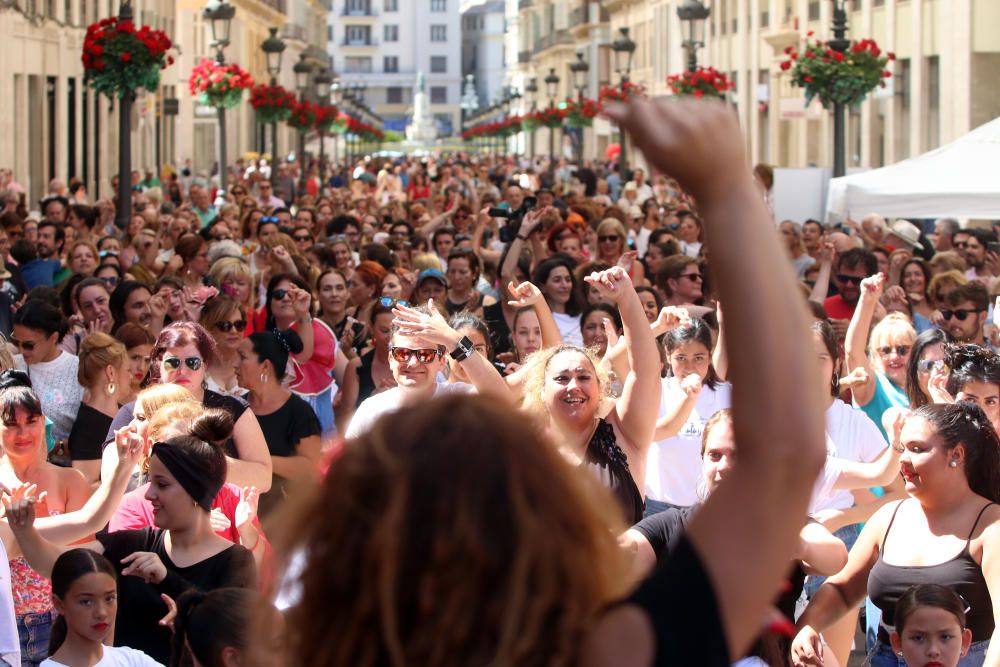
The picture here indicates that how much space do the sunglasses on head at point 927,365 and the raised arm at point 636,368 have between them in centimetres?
189

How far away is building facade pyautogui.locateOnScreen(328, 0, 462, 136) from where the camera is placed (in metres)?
175

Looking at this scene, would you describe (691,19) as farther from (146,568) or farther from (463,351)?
(146,568)

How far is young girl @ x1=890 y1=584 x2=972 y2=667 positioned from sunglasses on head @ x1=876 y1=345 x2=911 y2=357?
381 cm

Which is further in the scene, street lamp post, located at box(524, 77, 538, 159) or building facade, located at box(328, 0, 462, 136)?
building facade, located at box(328, 0, 462, 136)

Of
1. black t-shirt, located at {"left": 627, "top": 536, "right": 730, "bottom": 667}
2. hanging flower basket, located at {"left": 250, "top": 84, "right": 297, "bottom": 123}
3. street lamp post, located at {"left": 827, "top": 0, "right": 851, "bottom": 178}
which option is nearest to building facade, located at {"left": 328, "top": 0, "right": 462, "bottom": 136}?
hanging flower basket, located at {"left": 250, "top": 84, "right": 297, "bottom": 123}

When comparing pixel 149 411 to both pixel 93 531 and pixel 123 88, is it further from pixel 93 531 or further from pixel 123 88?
pixel 123 88

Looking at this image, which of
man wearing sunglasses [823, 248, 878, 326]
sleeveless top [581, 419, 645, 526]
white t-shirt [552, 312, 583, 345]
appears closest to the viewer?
sleeveless top [581, 419, 645, 526]

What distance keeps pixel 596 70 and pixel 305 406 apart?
7076 centimetres

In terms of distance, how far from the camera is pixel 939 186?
488 inches

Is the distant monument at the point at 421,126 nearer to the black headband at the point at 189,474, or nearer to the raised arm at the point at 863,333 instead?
the raised arm at the point at 863,333

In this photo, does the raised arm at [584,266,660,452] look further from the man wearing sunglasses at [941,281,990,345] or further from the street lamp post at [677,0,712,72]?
the street lamp post at [677,0,712,72]

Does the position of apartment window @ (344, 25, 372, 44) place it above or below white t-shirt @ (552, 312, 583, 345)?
above

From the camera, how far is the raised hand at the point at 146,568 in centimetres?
537

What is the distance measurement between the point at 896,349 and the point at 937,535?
347 cm
